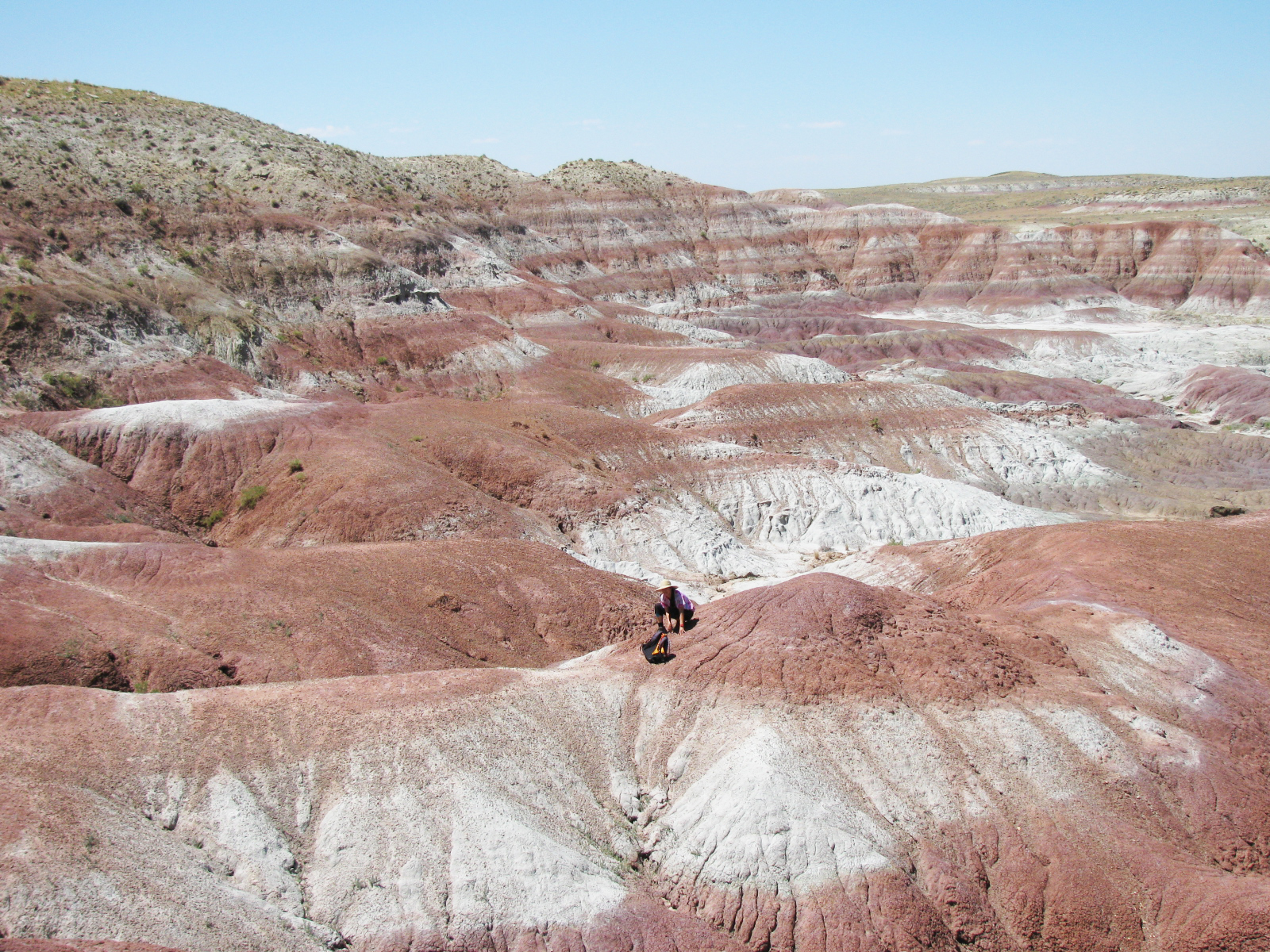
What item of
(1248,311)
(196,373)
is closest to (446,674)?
(196,373)

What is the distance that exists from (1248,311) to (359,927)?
10983cm

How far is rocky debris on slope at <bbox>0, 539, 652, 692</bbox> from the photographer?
58.1 feet

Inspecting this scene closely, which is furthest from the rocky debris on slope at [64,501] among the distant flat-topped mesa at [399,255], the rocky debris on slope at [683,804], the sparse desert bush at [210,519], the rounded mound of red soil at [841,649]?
the rounded mound of red soil at [841,649]

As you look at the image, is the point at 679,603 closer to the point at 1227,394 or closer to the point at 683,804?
the point at 683,804

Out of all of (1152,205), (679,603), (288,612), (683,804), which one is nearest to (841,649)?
(679,603)

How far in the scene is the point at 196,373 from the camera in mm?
42344

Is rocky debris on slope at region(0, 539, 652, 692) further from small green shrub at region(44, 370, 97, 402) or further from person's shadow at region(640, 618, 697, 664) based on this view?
small green shrub at region(44, 370, 97, 402)

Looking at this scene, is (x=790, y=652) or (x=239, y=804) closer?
(x=239, y=804)

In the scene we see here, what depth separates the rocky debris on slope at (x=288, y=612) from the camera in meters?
17.7

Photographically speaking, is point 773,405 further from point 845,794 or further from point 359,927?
point 359,927

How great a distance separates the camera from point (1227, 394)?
221 ft

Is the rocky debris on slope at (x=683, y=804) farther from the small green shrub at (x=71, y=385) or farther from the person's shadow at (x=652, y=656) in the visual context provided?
the small green shrub at (x=71, y=385)

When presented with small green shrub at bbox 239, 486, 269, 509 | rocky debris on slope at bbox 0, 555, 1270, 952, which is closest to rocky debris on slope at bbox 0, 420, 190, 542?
small green shrub at bbox 239, 486, 269, 509

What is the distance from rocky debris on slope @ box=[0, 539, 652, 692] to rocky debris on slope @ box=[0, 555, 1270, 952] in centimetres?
348
